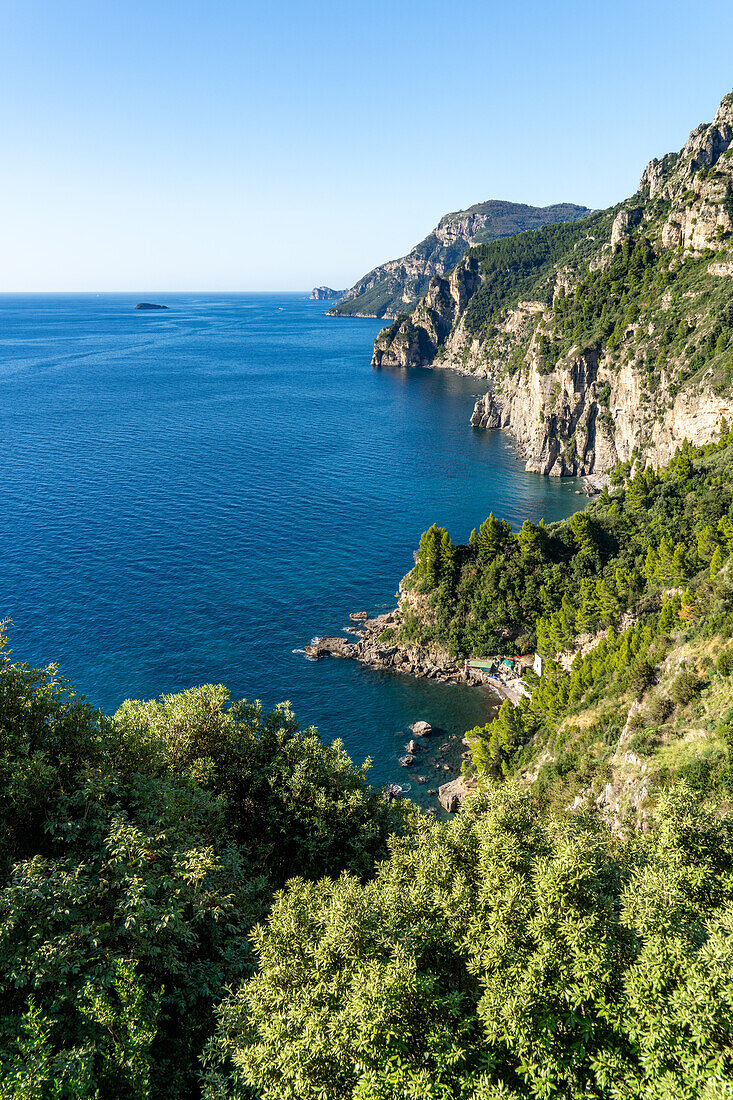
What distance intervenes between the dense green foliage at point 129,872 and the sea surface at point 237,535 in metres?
28.3

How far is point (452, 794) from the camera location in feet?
170

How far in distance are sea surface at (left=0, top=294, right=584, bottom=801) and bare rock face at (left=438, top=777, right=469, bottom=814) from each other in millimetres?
2793

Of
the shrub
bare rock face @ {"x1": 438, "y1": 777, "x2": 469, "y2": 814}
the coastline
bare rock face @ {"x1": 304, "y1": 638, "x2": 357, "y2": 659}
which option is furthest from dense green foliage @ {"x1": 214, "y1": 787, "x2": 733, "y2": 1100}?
bare rock face @ {"x1": 304, "y1": 638, "x2": 357, "y2": 659}

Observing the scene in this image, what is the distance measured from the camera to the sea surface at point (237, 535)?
66.4 m

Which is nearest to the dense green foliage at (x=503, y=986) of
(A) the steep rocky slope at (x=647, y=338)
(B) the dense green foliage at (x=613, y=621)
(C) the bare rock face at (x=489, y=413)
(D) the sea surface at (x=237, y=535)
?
(B) the dense green foliage at (x=613, y=621)

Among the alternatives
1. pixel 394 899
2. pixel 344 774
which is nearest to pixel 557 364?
pixel 344 774

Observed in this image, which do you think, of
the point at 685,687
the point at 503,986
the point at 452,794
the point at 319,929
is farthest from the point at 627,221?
the point at 503,986

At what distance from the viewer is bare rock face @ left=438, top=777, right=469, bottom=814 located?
168 ft

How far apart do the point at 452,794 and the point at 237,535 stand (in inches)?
2385

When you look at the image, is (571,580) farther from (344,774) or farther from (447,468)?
(447,468)

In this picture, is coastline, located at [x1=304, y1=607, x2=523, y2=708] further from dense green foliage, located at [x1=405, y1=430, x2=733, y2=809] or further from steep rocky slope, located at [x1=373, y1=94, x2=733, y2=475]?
steep rocky slope, located at [x1=373, y1=94, x2=733, y2=475]

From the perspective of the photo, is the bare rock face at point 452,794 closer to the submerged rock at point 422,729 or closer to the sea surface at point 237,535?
the sea surface at point 237,535

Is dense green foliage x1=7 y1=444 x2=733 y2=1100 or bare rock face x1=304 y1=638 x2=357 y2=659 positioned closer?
dense green foliage x1=7 y1=444 x2=733 y2=1100

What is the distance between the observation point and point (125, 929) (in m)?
17.1
